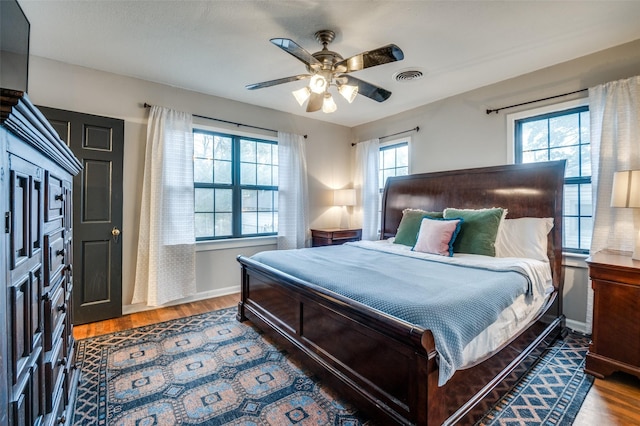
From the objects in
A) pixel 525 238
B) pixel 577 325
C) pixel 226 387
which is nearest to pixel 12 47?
pixel 226 387

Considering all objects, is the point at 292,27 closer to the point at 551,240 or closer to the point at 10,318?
the point at 10,318

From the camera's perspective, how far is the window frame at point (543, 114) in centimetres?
284

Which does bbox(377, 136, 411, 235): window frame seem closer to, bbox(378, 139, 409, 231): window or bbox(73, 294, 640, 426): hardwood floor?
bbox(378, 139, 409, 231): window

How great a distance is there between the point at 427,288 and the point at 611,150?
2.26 meters

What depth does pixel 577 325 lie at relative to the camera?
279cm

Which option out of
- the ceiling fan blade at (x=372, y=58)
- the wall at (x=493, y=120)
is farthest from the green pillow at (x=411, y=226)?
the ceiling fan blade at (x=372, y=58)

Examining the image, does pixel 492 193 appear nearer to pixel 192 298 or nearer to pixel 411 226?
pixel 411 226

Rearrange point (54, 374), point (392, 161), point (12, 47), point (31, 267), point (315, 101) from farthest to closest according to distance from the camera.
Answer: point (392, 161) → point (315, 101) → point (12, 47) → point (54, 374) → point (31, 267)

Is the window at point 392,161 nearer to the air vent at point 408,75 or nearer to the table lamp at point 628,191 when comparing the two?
the air vent at point 408,75

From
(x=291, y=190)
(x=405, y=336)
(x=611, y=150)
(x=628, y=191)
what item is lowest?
(x=405, y=336)

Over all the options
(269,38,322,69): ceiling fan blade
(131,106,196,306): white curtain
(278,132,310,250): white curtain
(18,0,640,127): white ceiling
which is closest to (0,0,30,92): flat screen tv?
(18,0,640,127): white ceiling

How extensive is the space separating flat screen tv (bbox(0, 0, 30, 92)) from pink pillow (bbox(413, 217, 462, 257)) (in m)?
3.00

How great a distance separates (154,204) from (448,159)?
3.61 metres

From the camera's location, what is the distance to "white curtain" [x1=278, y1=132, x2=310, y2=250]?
14.3 feet
